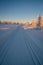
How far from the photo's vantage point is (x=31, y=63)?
17.7 ft

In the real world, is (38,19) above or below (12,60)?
below

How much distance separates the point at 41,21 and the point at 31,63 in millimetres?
43137

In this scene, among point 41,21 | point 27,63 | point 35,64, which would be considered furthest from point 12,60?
point 41,21

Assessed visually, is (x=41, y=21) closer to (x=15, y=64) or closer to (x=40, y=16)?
(x=40, y=16)

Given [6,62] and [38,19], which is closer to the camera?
[6,62]

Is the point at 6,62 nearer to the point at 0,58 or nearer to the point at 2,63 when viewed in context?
the point at 2,63

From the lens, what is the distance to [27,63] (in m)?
5.43

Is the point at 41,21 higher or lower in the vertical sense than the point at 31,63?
lower

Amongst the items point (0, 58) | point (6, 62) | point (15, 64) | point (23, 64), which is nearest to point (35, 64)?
point (23, 64)

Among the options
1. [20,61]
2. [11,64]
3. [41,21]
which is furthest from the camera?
[41,21]

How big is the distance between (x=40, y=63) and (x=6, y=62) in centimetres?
170

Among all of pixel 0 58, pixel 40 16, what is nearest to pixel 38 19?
pixel 40 16

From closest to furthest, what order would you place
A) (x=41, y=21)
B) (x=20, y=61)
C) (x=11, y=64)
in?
(x=11, y=64)
(x=20, y=61)
(x=41, y=21)

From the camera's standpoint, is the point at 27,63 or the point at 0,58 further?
the point at 0,58
